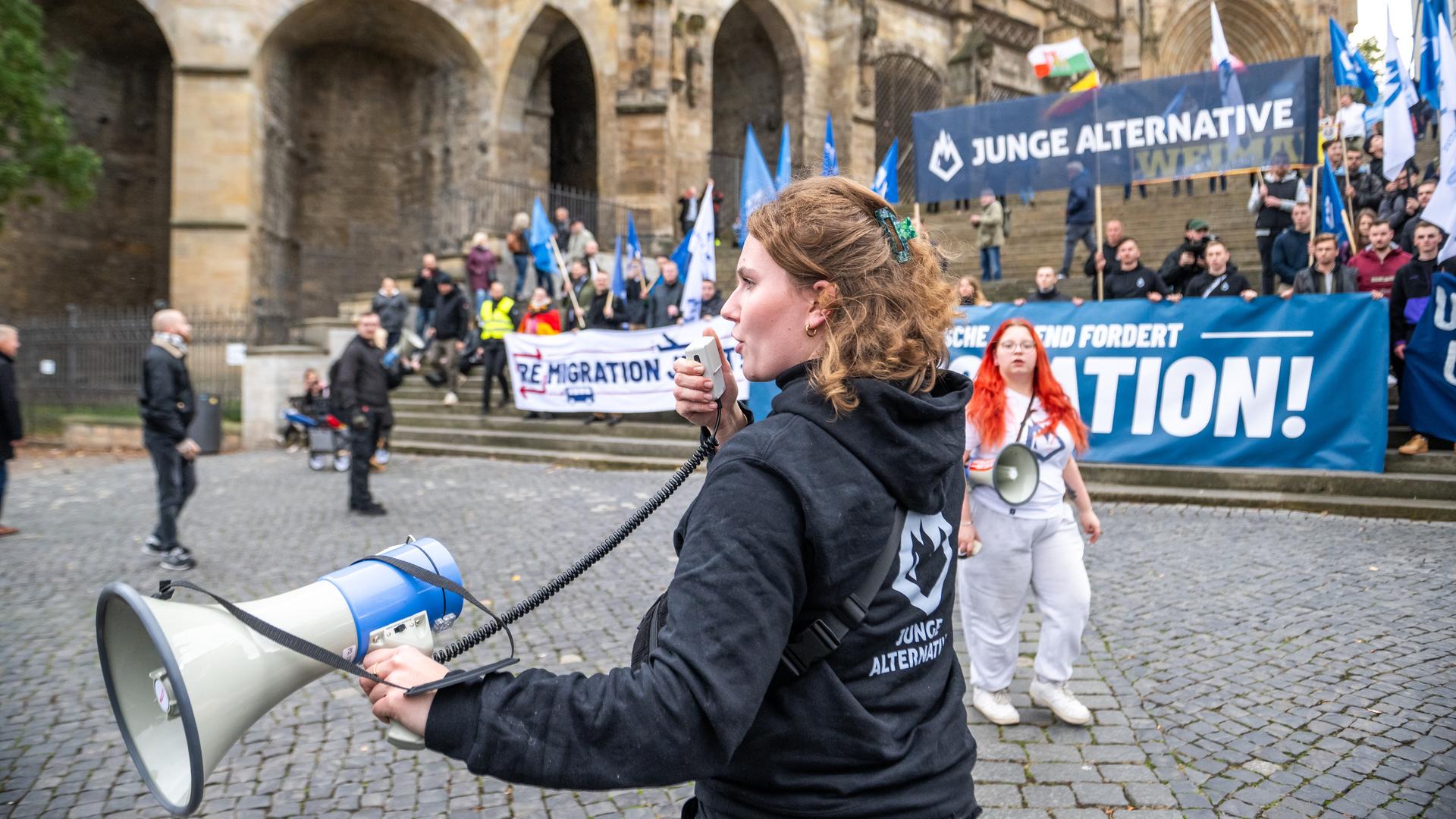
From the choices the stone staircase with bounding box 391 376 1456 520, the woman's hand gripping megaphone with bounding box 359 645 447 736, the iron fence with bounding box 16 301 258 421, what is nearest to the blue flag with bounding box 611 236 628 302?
the stone staircase with bounding box 391 376 1456 520

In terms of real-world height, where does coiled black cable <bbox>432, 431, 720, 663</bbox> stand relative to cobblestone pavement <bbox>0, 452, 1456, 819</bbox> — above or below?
above

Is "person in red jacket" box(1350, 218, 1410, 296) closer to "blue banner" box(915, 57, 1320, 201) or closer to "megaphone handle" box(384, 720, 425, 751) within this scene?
"blue banner" box(915, 57, 1320, 201)

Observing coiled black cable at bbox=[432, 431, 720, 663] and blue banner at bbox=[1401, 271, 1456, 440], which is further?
blue banner at bbox=[1401, 271, 1456, 440]

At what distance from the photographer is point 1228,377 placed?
27.6 ft

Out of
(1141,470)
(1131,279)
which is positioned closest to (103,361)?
(1131,279)

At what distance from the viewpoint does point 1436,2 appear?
27.6 ft

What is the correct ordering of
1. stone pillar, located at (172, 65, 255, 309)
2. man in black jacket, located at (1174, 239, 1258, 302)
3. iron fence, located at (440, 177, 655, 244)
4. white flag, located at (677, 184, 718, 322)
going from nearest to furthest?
man in black jacket, located at (1174, 239, 1258, 302) < white flag, located at (677, 184, 718, 322) < stone pillar, located at (172, 65, 255, 309) < iron fence, located at (440, 177, 655, 244)

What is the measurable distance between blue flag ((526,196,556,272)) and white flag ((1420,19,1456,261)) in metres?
12.1

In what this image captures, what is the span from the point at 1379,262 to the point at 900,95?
2118 centimetres

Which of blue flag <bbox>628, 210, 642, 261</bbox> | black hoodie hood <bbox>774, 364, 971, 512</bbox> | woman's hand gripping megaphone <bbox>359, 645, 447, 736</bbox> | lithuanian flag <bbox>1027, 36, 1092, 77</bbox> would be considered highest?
lithuanian flag <bbox>1027, 36, 1092, 77</bbox>

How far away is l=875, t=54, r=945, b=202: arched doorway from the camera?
91.3ft

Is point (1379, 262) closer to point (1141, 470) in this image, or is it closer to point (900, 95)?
point (1141, 470)

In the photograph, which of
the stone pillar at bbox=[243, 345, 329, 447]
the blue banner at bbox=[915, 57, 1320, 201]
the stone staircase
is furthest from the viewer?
the stone pillar at bbox=[243, 345, 329, 447]

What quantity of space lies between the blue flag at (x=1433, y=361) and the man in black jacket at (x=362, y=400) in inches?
362
